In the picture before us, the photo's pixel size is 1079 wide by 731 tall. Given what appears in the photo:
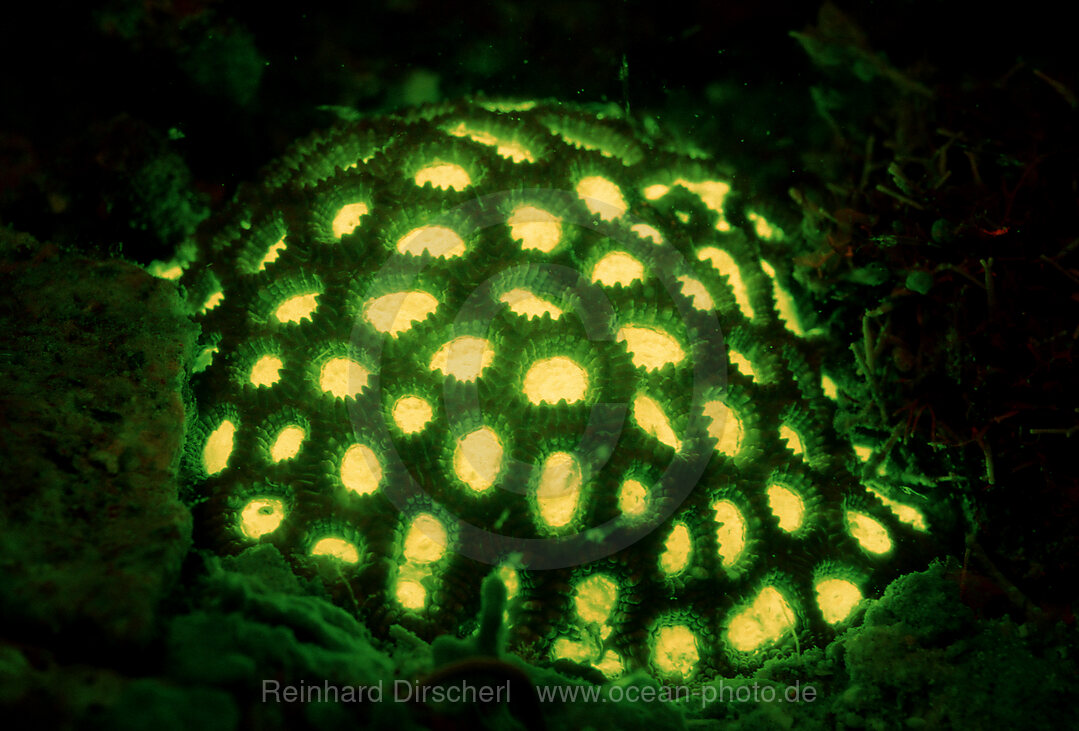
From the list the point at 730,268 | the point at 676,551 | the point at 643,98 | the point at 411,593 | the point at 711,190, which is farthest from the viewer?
the point at 643,98

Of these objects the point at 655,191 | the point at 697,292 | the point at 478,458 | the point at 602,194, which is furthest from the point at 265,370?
the point at 655,191

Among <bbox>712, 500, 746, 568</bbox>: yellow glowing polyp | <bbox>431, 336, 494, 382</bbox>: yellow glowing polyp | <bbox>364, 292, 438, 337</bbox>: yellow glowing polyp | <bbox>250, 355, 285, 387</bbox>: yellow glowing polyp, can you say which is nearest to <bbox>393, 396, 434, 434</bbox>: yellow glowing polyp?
<bbox>431, 336, 494, 382</bbox>: yellow glowing polyp

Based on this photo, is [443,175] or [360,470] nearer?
[360,470]

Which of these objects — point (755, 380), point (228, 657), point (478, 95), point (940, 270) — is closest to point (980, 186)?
point (940, 270)

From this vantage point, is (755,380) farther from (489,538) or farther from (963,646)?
(489,538)

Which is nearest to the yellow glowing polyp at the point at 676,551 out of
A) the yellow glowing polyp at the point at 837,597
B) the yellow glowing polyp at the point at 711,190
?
the yellow glowing polyp at the point at 837,597

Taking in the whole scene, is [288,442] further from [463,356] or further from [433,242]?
[433,242]
